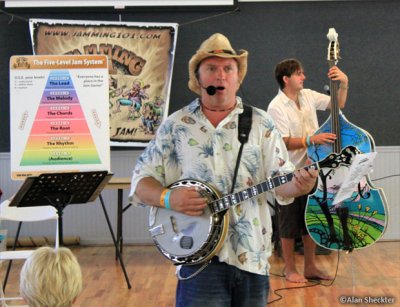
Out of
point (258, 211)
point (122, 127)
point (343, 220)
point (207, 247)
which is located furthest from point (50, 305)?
point (122, 127)

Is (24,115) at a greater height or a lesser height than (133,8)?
lesser

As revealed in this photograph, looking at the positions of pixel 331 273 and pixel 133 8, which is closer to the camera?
pixel 331 273

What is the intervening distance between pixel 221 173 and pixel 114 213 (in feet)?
14.1

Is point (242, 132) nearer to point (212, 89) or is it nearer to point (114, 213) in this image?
point (212, 89)

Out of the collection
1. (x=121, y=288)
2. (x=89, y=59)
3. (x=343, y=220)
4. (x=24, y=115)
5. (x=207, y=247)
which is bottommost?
(x=121, y=288)

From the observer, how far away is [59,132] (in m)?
3.94

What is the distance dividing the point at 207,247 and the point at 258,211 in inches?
8.5

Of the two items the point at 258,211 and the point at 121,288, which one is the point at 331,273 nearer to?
the point at 121,288

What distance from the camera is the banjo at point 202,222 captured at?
6.75ft

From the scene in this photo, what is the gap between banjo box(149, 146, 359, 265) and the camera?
2.06 meters

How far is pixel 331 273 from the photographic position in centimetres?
480

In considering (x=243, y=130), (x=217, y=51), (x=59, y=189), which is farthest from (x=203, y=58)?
(x=59, y=189)

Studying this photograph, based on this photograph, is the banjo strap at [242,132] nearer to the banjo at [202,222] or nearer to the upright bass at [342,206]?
the banjo at [202,222]

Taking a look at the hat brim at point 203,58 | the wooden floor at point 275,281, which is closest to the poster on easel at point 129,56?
the wooden floor at point 275,281
